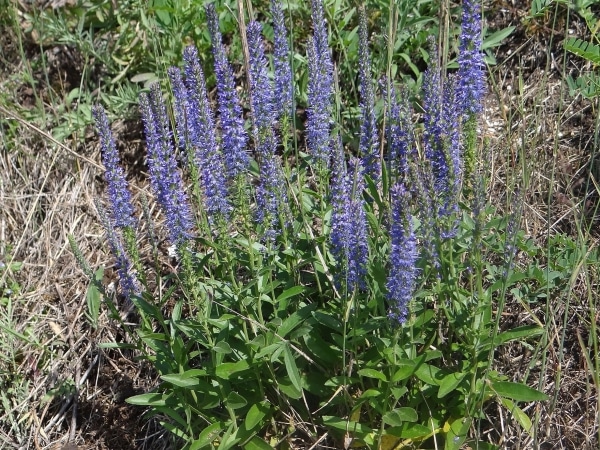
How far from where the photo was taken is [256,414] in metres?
3.58

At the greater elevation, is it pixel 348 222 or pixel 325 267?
pixel 348 222

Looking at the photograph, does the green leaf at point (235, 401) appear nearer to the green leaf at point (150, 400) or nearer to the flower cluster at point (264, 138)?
the green leaf at point (150, 400)

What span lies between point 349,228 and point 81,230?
292cm

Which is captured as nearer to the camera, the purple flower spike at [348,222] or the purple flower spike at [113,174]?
the purple flower spike at [348,222]

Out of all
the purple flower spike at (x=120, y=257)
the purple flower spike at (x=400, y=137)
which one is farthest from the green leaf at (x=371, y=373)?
the purple flower spike at (x=120, y=257)

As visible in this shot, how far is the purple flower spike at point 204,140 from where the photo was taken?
3.15 meters

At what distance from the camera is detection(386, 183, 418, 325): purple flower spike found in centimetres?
285

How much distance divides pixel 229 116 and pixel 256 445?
1.58m

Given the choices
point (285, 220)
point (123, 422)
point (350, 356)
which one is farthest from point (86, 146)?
point (350, 356)

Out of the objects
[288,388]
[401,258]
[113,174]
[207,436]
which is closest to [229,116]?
[113,174]

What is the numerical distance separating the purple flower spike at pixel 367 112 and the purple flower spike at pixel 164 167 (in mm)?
890

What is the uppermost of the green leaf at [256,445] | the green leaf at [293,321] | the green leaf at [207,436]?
the green leaf at [293,321]

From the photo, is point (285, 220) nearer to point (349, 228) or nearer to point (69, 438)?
point (349, 228)

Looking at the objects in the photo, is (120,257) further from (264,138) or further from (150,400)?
(264,138)
